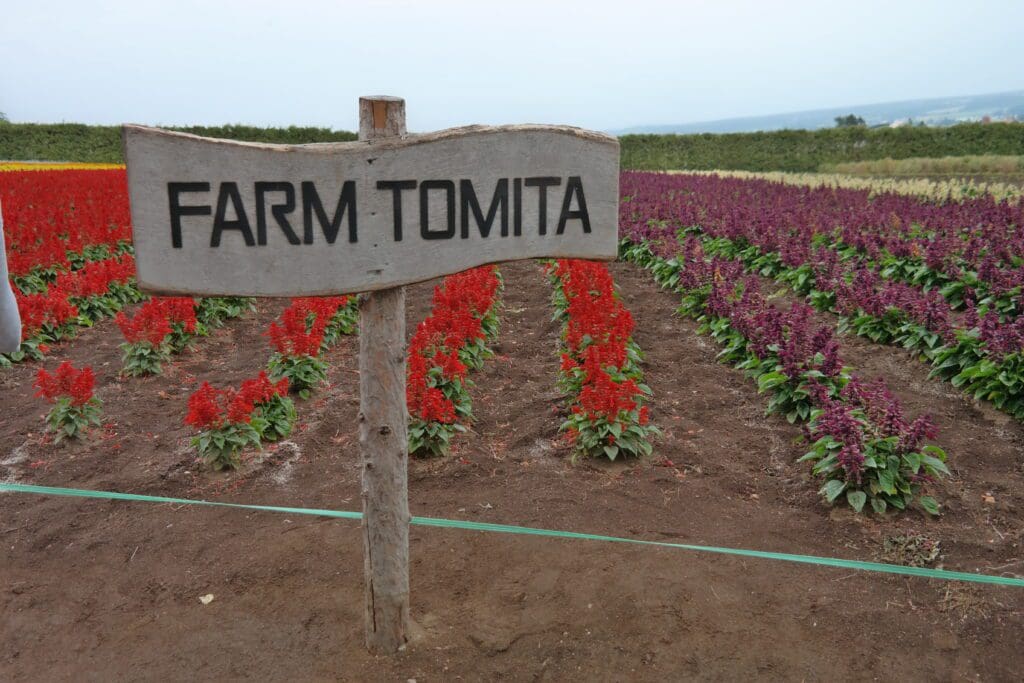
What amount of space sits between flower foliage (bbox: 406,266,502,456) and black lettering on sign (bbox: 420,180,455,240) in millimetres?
2467

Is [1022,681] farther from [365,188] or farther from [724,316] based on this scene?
[724,316]

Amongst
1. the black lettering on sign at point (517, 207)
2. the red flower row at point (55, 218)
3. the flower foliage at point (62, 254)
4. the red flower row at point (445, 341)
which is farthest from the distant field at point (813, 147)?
the black lettering on sign at point (517, 207)

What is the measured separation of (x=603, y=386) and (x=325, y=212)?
2.87 m

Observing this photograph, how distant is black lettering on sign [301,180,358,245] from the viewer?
2361 millimetres

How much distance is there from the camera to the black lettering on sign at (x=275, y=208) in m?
2.32

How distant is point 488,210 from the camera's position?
2.59 m

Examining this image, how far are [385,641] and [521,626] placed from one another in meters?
0.60

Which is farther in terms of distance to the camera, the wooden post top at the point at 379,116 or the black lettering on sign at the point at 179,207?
the wooden post top at the point at 379,116

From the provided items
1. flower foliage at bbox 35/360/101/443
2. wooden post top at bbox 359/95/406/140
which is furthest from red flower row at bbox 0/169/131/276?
wooden post top at bbox 359/95/406/140

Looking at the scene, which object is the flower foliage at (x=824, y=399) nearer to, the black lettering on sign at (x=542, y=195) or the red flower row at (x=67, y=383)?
the black lettering on sign at (x=542, y=195)

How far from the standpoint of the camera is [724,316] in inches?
304

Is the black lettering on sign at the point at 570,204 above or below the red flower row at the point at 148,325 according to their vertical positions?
above

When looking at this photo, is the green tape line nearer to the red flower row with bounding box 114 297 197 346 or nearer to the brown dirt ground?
the brown dirt ground

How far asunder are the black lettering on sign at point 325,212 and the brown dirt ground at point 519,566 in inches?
69.1
